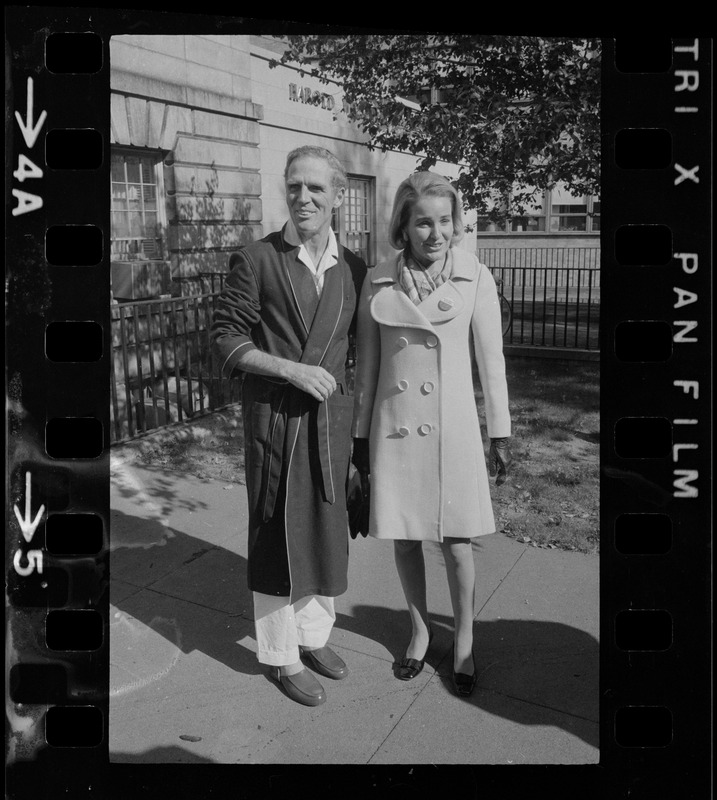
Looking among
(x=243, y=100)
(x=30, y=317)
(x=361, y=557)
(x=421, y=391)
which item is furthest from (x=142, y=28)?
(x=361, y=557)

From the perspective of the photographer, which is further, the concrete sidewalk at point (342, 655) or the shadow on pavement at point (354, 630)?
the shadow on pavement at point (354, 630)

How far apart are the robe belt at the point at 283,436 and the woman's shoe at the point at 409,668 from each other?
0.91 metres

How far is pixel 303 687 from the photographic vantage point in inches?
141

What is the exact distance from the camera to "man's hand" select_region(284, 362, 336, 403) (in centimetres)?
339

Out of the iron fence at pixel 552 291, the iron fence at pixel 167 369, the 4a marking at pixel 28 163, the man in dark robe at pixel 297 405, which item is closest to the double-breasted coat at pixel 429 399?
the man in dark robe at pixel 297 405

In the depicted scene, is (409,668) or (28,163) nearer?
(28,163)

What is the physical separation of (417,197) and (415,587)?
1746mm

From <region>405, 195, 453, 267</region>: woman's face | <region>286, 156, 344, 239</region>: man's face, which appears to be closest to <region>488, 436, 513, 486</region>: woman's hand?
<region>405, 195, 453, 267</region>: woman's face

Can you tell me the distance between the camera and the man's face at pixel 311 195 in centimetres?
323

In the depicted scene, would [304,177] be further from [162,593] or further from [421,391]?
[162,593]

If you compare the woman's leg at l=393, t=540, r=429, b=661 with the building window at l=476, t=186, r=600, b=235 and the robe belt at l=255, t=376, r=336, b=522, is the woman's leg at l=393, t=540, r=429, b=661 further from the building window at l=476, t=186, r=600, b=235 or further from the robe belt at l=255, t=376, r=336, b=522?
the building window at l=476, t=186, r=600, b=235

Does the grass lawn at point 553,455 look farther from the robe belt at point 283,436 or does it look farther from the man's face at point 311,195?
the man's face at point 311,195

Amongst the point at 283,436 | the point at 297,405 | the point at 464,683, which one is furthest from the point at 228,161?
the point at 464,683

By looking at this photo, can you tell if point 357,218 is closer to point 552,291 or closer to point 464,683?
point 552,291
